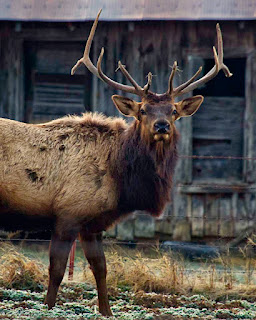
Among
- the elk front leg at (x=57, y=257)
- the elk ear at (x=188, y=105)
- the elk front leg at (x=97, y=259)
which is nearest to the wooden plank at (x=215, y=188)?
the elk ear at (x=188, y=105)

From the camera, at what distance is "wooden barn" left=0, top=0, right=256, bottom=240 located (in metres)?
11.4

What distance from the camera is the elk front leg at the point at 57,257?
22.7ft

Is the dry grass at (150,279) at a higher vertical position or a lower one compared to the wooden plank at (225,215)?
lower

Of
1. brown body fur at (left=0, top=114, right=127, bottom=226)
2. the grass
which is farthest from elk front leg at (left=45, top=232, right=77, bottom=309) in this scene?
the grass

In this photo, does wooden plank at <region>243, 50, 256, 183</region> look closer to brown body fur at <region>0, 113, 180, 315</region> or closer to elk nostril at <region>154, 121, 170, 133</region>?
brown body fur at <region>0, 113, 180, 315</region>

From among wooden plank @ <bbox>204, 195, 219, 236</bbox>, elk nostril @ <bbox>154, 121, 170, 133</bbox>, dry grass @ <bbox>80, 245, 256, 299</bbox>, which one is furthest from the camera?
wooden plank @ <bbox>204, 195, 219, 236</bbox>

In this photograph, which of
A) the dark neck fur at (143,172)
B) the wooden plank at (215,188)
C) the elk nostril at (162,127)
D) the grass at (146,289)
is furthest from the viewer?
the wooden plank at (215,188)

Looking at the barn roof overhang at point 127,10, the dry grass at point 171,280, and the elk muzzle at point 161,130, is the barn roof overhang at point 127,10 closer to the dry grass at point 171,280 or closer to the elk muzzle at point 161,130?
the dry grass at point 171,280

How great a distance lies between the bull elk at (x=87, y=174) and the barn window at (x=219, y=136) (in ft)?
14.0

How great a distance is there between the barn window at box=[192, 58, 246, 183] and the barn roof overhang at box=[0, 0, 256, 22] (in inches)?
41.7

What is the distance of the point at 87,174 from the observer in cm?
709

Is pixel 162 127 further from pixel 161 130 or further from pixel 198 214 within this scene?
pixel 198 214

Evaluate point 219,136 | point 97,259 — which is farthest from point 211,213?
point 97,259

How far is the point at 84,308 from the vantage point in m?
7.47
